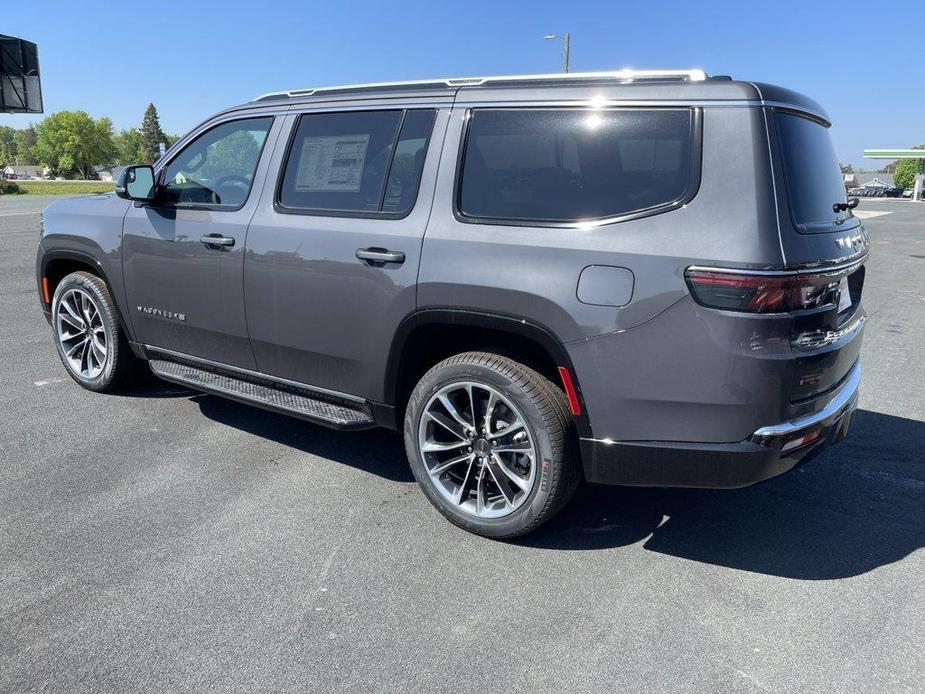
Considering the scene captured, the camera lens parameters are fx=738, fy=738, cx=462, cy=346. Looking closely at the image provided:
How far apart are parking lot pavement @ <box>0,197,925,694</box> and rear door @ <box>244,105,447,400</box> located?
713 mm

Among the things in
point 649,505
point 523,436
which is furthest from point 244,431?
point 649,505

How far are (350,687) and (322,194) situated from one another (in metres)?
2.40

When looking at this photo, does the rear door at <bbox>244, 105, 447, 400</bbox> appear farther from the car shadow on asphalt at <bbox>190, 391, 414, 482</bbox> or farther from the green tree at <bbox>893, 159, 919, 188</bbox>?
the green tree at <bbox>893, 159, 919, 188</bbox>

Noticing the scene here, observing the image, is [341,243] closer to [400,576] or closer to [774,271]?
[400,576]

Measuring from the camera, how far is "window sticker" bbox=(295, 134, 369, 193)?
3.74 meters

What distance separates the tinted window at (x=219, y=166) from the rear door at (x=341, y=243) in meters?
0.22

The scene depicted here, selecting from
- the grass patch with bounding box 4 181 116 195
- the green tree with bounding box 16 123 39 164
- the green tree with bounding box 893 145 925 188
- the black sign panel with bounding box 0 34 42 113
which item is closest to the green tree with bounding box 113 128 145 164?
the green tree with bounding box 16 123 39 164

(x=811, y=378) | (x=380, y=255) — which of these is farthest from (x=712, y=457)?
(x=380, y=255)

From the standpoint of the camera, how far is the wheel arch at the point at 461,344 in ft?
9.99

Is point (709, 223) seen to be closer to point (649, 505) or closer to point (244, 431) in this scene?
point (649, 505)

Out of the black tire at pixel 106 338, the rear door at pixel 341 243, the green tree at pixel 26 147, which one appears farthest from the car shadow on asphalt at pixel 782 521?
the green tree at pixel 26 147

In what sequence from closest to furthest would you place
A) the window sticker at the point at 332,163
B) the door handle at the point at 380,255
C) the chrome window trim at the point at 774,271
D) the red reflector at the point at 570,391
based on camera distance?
the chrome window trim at the point at 774,271 → the red reflector at the point at 570,391 → the door handle at the point at 380,255 → the window sticker at the point at 332,163

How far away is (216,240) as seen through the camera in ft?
13.5

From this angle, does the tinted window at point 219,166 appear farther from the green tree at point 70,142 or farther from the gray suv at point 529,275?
the green tree at point 70,142
